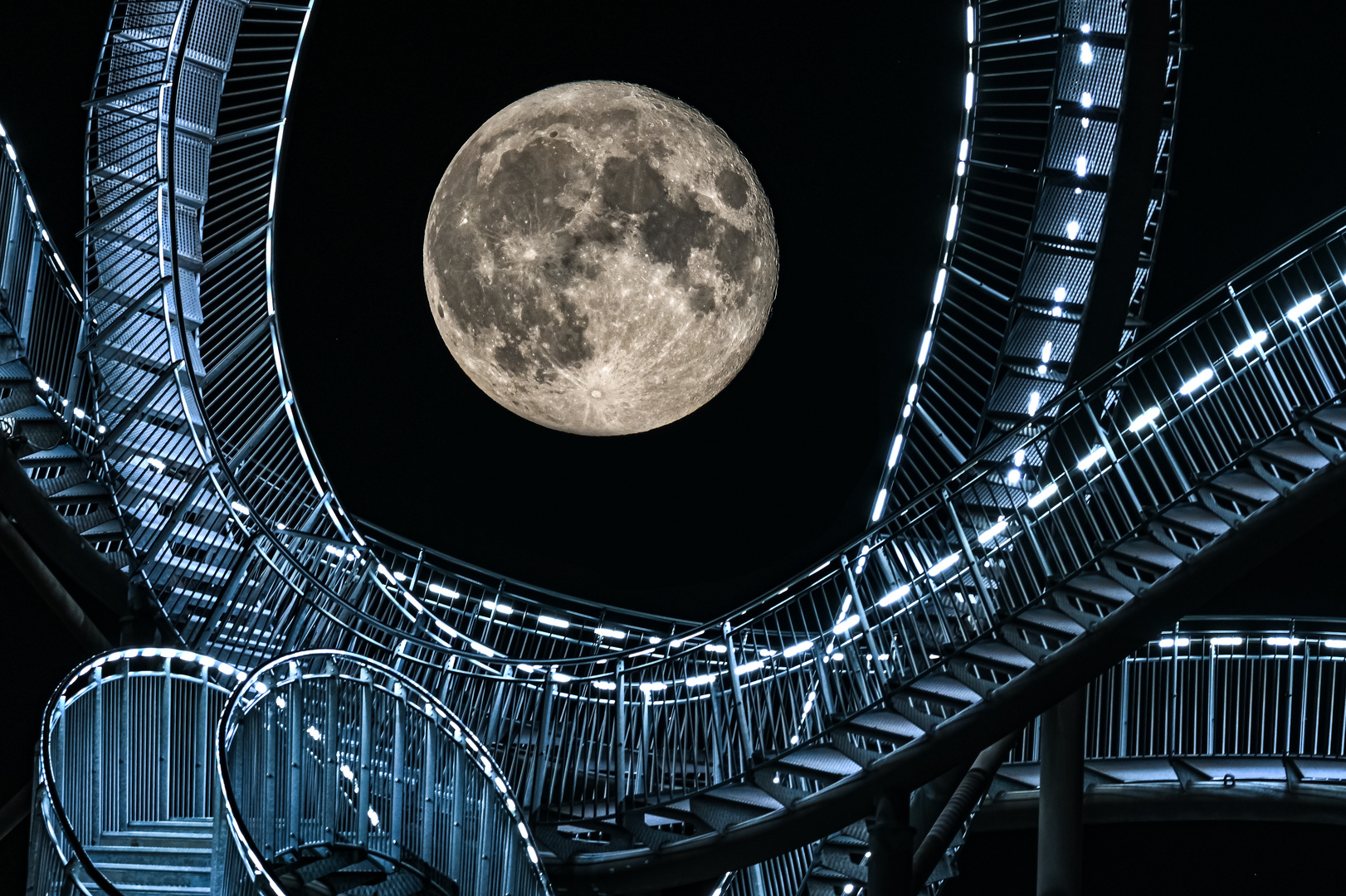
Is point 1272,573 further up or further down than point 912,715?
further up

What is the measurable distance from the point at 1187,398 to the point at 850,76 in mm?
8939

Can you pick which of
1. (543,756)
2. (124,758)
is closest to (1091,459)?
(543,756)

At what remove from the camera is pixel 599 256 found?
56.7 ft

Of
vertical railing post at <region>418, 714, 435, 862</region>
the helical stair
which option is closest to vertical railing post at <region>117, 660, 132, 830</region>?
the helical stair

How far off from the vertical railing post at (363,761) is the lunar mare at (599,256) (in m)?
7.15

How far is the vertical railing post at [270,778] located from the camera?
10.5 metres

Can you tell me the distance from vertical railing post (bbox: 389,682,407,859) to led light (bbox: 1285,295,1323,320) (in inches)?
336

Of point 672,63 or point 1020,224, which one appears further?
point 672,63

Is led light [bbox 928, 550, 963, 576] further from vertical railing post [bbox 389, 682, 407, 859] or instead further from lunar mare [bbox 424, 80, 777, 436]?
lunar mare [bbox 424, 80, 777, 436]

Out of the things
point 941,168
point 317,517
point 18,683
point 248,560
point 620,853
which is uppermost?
point 941,168

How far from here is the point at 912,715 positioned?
485 inches

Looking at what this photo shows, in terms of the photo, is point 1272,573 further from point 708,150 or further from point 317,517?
point 317,517

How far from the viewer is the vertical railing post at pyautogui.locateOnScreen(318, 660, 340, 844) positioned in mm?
11266

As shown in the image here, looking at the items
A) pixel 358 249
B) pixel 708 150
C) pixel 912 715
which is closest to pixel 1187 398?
pixel 912 715
